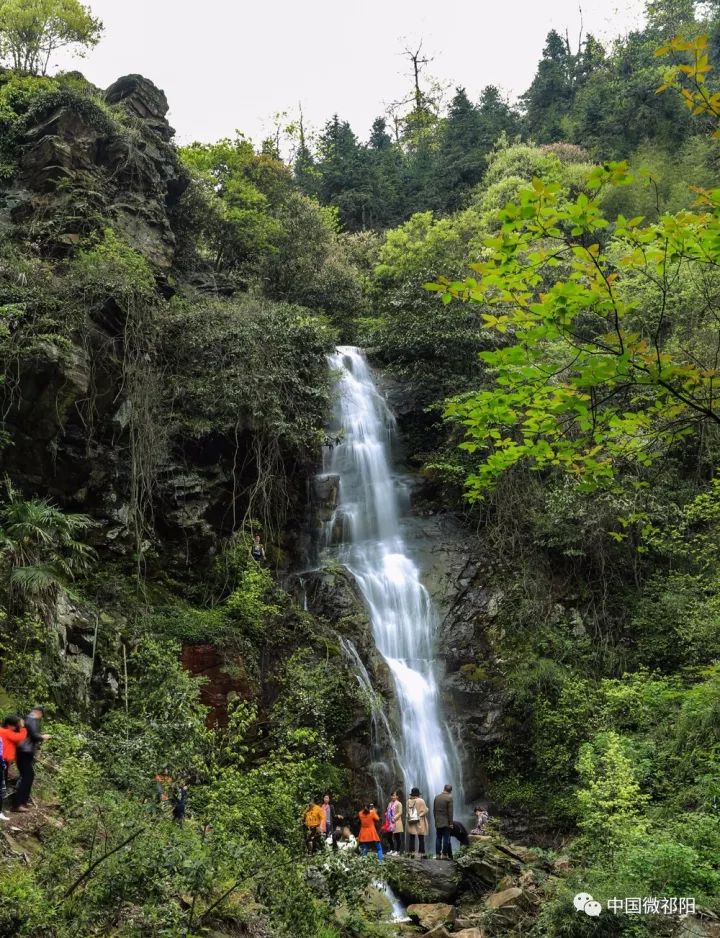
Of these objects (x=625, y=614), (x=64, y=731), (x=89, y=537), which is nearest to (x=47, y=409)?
(x=89, y=537)

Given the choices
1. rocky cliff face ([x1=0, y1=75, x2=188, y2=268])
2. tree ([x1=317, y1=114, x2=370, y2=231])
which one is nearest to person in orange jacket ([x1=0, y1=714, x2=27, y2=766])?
rocky cliff face ([x1=0, y1=75, x2=188, y2=268])

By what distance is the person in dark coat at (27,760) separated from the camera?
6.89 metres

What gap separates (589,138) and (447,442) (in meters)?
23.4

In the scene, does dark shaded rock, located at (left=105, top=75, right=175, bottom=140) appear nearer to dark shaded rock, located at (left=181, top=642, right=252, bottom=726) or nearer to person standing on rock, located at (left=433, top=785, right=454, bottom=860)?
dark shaded rock, located at (left=181, top=642, right=252, bottom=726)

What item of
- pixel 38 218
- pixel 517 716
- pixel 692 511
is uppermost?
pixel 38 218

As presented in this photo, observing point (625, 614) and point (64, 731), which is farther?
point (625, 614)

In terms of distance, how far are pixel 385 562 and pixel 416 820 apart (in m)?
6.56

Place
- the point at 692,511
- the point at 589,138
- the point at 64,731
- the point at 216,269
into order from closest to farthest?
the point at 64,731, the point at 692,511, the point at 216,269, the point at 589,138

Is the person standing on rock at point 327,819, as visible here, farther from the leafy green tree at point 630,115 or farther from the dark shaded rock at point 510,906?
the leafy green tree at point 630,115

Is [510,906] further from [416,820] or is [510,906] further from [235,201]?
[235,201]

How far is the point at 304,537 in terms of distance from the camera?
1794 centimetres

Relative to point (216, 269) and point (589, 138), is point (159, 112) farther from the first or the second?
point (589, 138)

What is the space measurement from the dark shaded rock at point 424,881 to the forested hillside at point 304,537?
0.14ft

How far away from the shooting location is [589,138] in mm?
35562
